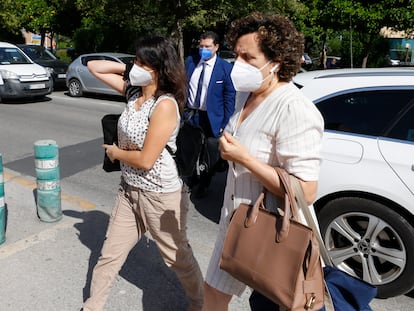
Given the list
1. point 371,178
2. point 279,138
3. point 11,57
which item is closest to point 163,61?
point 279,138

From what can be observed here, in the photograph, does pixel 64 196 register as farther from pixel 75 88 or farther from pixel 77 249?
pixel 75 88

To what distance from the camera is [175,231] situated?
8.26ft

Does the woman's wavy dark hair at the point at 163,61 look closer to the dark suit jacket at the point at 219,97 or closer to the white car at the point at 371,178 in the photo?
the white car at the point at 371,178

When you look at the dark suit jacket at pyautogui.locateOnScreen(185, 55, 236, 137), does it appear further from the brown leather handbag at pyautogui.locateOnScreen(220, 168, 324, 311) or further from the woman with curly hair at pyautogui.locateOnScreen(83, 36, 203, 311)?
the brown leather handbag at pyautogui.locateOnScreen(220, 168, 324, 311)

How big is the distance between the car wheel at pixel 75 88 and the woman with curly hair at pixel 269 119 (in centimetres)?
1187

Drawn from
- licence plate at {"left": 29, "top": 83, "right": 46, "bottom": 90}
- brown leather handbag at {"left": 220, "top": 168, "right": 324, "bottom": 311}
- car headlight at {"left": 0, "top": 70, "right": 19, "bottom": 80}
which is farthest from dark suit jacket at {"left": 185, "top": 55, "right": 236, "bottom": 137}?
car headlight at {"left": 0, "top": 70, "right": 19, "bottom": 80}

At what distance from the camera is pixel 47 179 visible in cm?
378

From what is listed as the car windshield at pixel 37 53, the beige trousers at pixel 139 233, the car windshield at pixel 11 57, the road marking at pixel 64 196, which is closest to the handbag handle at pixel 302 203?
the beige trousers at pixel 139 233

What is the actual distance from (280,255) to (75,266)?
2215 mm

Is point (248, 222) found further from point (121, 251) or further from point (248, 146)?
point (121, 251)

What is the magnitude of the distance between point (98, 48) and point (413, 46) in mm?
17748

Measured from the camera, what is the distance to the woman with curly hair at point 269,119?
1.62m

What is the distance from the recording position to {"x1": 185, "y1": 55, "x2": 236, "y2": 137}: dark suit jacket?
457cm

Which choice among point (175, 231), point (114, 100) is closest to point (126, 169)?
point (175, 231)
